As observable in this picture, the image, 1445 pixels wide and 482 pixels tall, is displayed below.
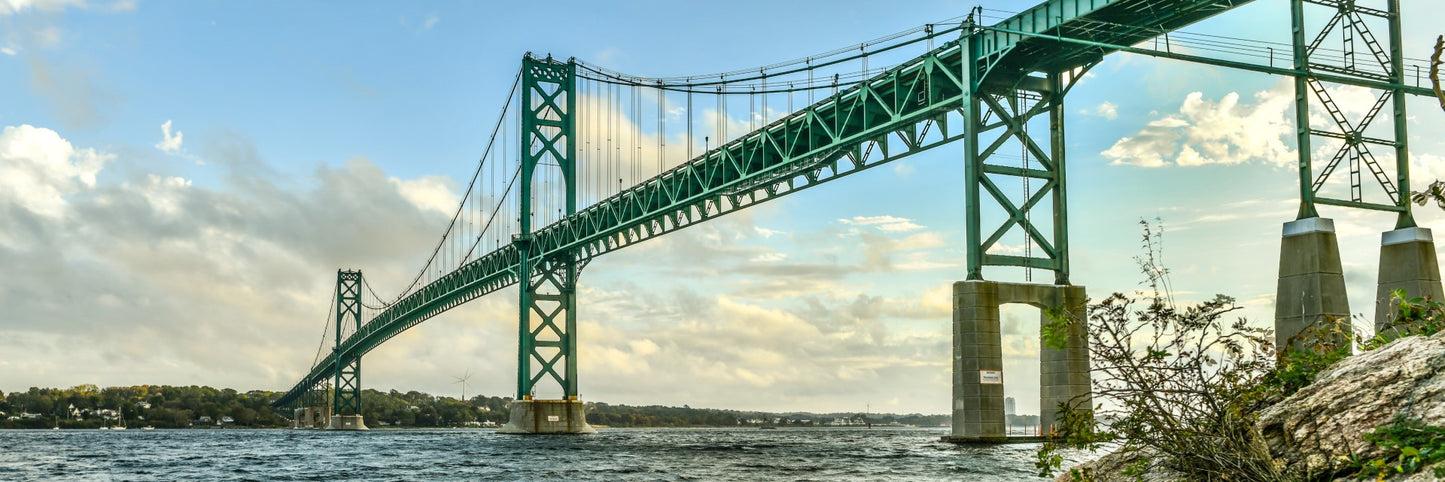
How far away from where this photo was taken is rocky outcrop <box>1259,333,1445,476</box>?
23.0 ft

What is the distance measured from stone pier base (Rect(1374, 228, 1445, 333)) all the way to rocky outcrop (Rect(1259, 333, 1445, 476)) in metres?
25.1

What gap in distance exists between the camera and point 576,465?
111ft

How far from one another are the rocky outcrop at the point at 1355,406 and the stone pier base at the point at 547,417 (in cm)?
6066

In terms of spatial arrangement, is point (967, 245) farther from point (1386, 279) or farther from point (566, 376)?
point (566, 376)

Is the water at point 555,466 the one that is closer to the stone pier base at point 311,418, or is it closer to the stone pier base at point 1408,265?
the stone pier base at point 1408,265

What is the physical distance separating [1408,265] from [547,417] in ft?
149

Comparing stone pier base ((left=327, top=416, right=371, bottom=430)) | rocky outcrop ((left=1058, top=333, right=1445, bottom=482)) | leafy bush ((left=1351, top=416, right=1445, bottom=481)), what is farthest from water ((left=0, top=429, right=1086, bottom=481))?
stone pier base ((left=327, top=416, right=371, bottom=430))

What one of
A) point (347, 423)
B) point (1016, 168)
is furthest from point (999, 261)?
point (347, 423)

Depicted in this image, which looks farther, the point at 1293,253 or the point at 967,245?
the point at 967,245

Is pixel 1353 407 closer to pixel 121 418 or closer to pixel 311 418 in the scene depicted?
pixel 311 418

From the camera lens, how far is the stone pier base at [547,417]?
66.6 meters

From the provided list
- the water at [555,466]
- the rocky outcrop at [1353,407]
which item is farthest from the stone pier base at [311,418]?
the rocky outcrop at [1353,407]

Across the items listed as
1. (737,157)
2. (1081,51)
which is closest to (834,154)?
(737,157)

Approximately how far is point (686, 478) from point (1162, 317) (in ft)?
63.9
